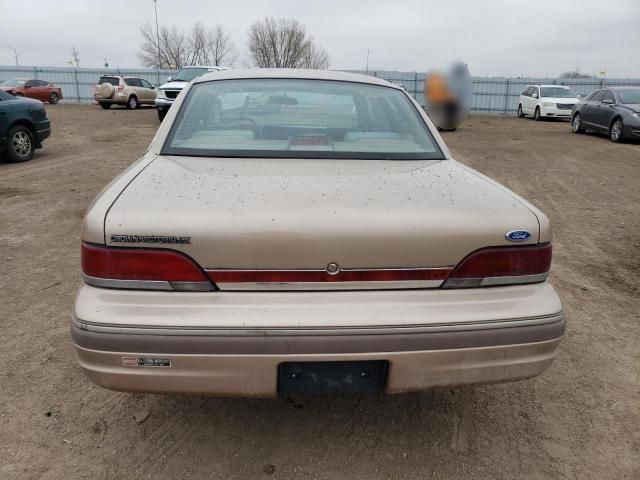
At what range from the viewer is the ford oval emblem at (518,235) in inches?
75.9

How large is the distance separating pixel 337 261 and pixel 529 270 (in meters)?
0.76

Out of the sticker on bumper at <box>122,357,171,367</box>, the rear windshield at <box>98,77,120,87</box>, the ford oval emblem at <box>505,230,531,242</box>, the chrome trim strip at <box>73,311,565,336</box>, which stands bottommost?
the sticker on bumper at <box>122,357,171,367</box>

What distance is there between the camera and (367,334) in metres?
1.79

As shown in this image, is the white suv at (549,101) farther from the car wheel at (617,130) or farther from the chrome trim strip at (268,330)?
the chrome trim strip at (268,330)

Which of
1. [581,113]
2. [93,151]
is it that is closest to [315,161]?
[93,151]

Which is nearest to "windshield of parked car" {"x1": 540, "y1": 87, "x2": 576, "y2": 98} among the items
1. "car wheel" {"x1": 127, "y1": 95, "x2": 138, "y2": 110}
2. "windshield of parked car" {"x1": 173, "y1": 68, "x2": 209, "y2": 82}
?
"windshield of parked car" {"x1": 173, "y1": 68, "x2": 209, "y2": 82}

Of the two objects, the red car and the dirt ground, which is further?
the red car

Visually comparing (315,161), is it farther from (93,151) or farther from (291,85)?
(93,151)

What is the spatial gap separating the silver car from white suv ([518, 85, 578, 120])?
20957mm

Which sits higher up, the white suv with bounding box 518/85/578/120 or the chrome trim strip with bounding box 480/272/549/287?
the white suv with bounding box 518/85/578/120

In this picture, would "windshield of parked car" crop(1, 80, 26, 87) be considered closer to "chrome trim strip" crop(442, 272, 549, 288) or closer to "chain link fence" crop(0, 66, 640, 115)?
"chain link fence" crop(0, 66, 640, 115)

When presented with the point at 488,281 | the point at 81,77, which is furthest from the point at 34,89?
the point at 488,281

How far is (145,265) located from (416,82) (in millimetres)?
28375

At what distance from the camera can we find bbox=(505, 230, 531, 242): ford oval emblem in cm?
193
